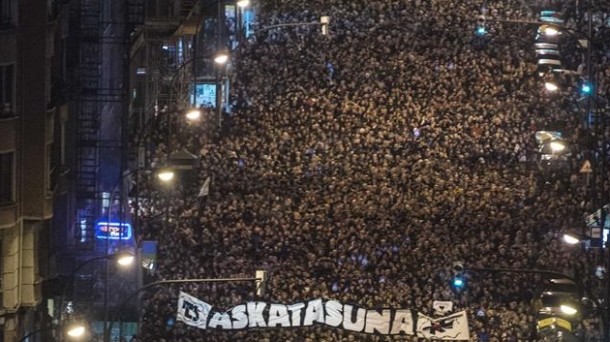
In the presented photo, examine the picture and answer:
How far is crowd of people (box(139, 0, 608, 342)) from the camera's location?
4978 cm

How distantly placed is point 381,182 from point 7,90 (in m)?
16.9

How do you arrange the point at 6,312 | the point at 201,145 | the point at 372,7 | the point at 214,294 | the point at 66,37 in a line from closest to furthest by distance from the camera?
the point at 6,312 < the point at 214,294 < the point at 66,37 < the point at 201,145 < the point at 372,7

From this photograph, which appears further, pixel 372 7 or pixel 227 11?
pixel 227 11

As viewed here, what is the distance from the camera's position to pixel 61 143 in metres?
52.6

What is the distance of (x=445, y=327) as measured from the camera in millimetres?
47375

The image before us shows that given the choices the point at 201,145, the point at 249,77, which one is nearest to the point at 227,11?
the point at 249,77

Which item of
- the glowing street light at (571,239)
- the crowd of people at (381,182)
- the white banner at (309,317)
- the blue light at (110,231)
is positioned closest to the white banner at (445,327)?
the white banner at (309,317)

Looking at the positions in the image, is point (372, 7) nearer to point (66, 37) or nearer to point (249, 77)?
point (249, 77)

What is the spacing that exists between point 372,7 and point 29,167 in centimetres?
3729

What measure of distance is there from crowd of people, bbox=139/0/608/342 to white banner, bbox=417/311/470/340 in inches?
22.9

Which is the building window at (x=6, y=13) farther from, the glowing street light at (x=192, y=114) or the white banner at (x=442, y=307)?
the glowing street light at (x=192, y=114)

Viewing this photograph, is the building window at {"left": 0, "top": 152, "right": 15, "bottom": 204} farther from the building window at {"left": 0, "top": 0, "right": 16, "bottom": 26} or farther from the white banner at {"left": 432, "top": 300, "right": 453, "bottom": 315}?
the white banner at {"left": 432, "top": 300, "right": 453, "bottom": 315}

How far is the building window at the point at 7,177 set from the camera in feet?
147

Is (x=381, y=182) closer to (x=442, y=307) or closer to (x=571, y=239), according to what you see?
(x=571, y=239)
